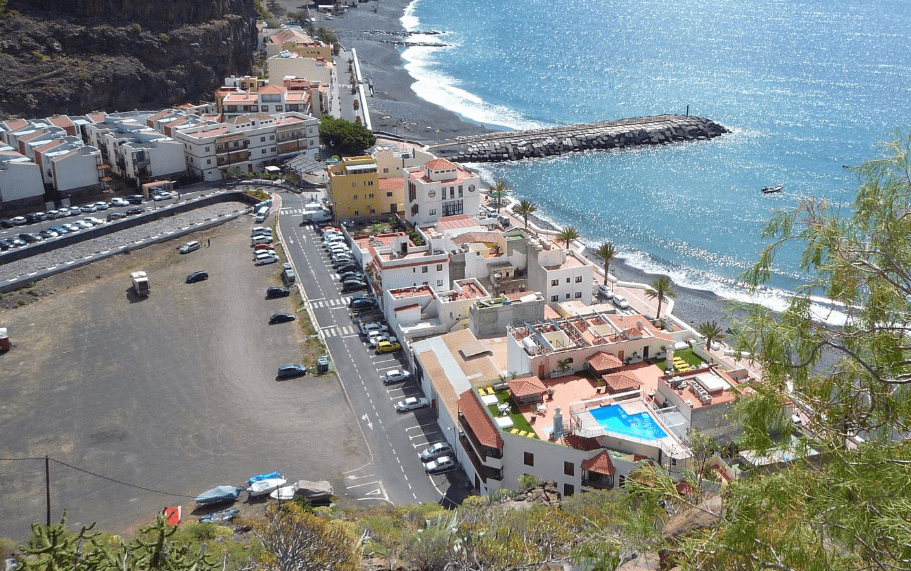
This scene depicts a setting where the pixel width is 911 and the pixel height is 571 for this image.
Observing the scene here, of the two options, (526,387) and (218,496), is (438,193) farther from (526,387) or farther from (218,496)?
(218,496)

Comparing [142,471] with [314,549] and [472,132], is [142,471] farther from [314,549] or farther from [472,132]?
[472,132]

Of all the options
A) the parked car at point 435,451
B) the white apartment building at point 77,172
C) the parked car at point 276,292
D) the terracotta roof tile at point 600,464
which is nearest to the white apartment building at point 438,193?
the parked car at point 276,292

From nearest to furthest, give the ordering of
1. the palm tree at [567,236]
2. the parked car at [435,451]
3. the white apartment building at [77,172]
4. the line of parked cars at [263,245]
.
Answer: the parked car at [435,451] < the palm tree at [567,236] < the line of parked cars at [263,245] < the white apartment building at [77,172]

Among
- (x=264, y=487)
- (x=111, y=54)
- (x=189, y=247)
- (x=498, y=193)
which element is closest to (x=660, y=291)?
(x=498, y=193)

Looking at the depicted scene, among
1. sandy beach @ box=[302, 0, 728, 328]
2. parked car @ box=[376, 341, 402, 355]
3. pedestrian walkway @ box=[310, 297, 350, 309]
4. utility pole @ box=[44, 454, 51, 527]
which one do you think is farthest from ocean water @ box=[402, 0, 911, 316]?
utility pole @ box=[44, 454, 51, 527]

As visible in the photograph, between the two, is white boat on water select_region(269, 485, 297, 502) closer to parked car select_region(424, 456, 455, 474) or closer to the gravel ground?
parked car select_region(424, 456, 455, 474)

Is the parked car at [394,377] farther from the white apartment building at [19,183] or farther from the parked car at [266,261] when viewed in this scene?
the white apartment building at [19,183]
